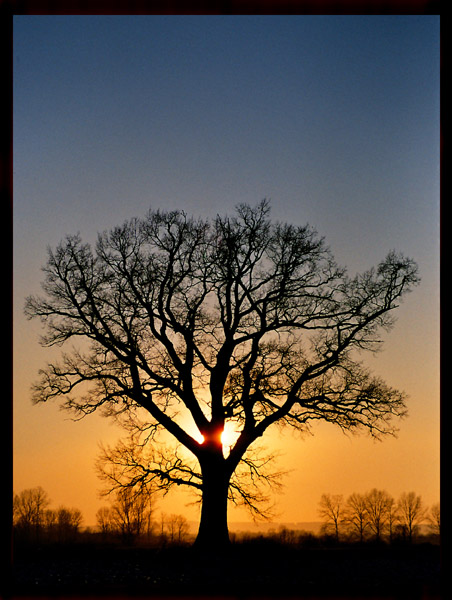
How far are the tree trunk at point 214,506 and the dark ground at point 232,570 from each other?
1.71ft

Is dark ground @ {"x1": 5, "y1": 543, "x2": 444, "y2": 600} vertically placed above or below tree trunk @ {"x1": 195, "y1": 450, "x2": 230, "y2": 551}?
below

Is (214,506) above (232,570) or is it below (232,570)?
above

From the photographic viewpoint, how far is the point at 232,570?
17.5m

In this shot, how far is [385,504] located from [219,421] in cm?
1186

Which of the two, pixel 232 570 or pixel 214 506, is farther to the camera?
pixel 214 506

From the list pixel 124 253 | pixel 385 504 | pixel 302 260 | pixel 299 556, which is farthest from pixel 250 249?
pixel 385 504

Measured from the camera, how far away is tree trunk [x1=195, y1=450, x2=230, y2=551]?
20672 millimetres

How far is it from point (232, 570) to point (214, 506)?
141 inches

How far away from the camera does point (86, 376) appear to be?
21.3 meters

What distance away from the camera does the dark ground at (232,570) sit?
1543 centimetres

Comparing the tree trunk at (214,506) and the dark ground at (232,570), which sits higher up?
the tree trunk at (214,506)

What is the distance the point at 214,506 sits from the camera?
69.0 ft

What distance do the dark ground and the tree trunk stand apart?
521mm
